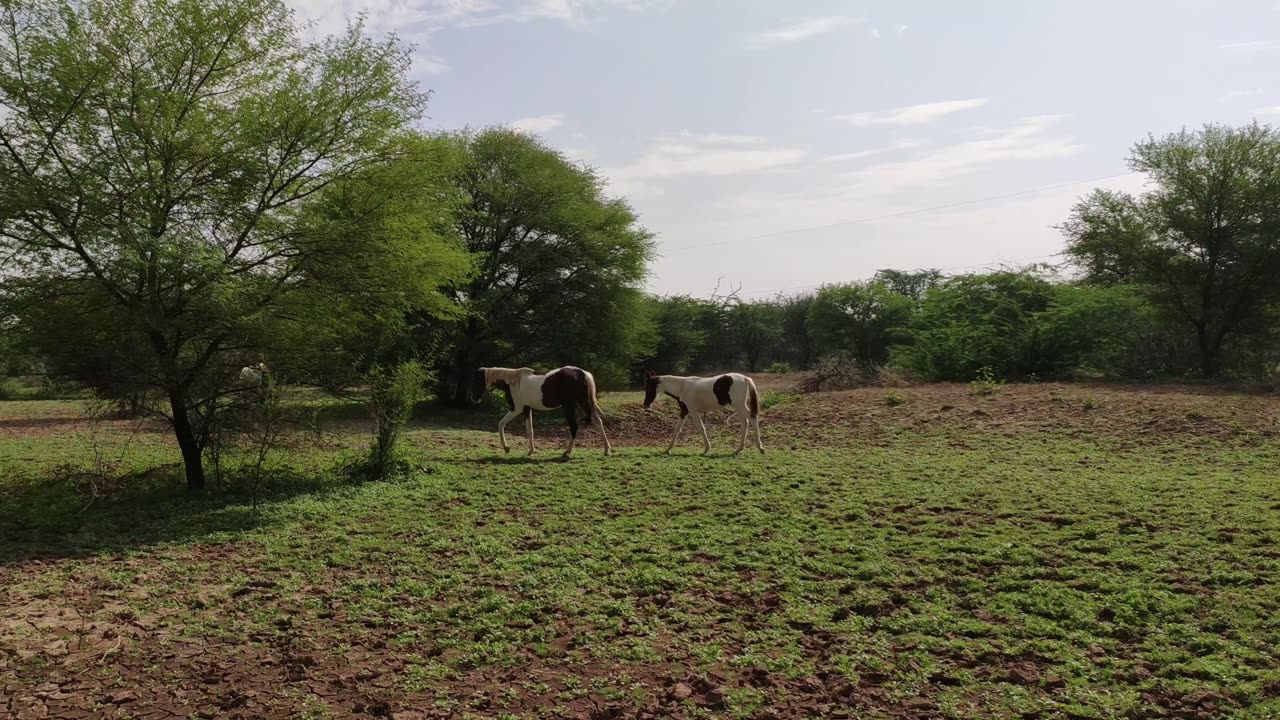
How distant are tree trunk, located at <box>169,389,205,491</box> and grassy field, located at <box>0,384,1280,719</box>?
0.45 meters

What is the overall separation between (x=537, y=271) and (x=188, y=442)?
12.2 metres

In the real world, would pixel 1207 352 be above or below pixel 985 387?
above

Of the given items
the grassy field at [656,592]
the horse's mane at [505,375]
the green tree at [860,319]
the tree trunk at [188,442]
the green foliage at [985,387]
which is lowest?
the grassy field at [656,592]

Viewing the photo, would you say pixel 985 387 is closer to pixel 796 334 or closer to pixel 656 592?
pixel 656 592

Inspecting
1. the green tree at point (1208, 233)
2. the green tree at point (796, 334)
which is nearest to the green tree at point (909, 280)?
the green tree at point (796, 334)

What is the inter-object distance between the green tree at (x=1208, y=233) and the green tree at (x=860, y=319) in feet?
31.0

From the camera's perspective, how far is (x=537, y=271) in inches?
796

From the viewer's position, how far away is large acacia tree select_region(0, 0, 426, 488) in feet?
24.3

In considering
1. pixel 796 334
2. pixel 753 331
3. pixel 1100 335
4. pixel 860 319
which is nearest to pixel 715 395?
pixel 1100 335

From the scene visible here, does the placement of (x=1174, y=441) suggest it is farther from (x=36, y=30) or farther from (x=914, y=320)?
(x=36, y=30)

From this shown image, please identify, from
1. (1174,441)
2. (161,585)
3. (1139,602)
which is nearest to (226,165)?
(161,585)

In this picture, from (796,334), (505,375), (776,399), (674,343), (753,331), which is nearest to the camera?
(505,375)

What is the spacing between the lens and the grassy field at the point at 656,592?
3.98 meters

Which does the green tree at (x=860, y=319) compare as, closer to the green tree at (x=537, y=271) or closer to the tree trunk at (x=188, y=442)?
the green tree at (x=537, y=271)
